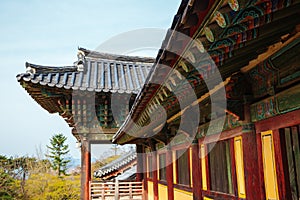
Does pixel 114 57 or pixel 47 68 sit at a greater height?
pixel 114 57

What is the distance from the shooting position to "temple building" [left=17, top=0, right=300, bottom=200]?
179cm

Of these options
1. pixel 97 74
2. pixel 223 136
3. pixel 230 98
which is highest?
pixel 97 74

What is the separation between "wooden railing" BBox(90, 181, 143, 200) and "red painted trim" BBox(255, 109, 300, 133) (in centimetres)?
831

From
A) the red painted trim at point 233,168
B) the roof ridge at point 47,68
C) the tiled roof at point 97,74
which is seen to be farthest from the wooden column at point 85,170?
the red painted trim at point 233,168

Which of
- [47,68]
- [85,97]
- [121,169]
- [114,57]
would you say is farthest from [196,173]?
[121,169]

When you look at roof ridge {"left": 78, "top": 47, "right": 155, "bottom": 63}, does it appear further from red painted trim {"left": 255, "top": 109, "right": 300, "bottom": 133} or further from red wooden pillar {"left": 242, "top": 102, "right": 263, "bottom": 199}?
red painted trim {"left": 255, "top": 109, "right": 300, "bottom": 133}

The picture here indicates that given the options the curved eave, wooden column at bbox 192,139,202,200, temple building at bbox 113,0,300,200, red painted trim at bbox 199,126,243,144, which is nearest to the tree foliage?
wooden column at bbox 192,139,202,200

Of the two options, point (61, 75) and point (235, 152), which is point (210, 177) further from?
point (61, 75)

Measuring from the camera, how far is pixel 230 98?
11.4 ft

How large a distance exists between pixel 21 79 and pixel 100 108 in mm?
2567

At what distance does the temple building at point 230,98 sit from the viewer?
1785mm

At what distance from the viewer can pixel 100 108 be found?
1025 centimetres

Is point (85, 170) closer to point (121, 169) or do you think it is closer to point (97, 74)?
point (97, 74)

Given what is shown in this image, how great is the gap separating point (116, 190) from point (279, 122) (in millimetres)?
9128
